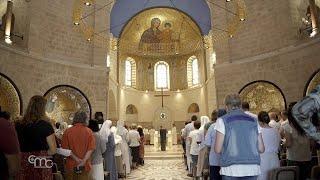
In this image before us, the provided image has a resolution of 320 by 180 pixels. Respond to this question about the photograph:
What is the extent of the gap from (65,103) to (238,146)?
1385cm

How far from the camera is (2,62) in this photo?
37.2 ft

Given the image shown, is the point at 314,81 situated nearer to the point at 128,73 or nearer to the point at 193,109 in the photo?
the point at 193,109

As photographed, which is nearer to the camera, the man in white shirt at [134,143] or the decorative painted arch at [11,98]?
the man in white shirt at [134,143]

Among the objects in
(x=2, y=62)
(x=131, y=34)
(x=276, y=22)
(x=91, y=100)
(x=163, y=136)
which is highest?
(x=131, y=34)

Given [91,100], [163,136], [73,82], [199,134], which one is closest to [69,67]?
[73,82]

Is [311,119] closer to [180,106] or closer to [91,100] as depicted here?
[91,100]

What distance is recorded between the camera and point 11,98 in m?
12.0

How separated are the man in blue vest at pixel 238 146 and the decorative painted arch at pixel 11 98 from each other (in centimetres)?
1060

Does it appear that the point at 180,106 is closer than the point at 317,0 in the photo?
No

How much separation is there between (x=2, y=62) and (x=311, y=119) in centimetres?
1177

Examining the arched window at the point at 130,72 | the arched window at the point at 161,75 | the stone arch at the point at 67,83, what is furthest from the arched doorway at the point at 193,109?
the stone arch at the point at 67,83

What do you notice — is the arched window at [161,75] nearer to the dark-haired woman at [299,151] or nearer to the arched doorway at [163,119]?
the arched doorway at [163,119]

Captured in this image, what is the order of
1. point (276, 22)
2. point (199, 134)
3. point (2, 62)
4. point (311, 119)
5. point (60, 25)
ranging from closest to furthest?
1. point (311, 119)
2. point (199, 134)
3. point (2, 62)
4. point (276, 22)
5. point (60, 25)

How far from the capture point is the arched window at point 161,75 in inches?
1117
